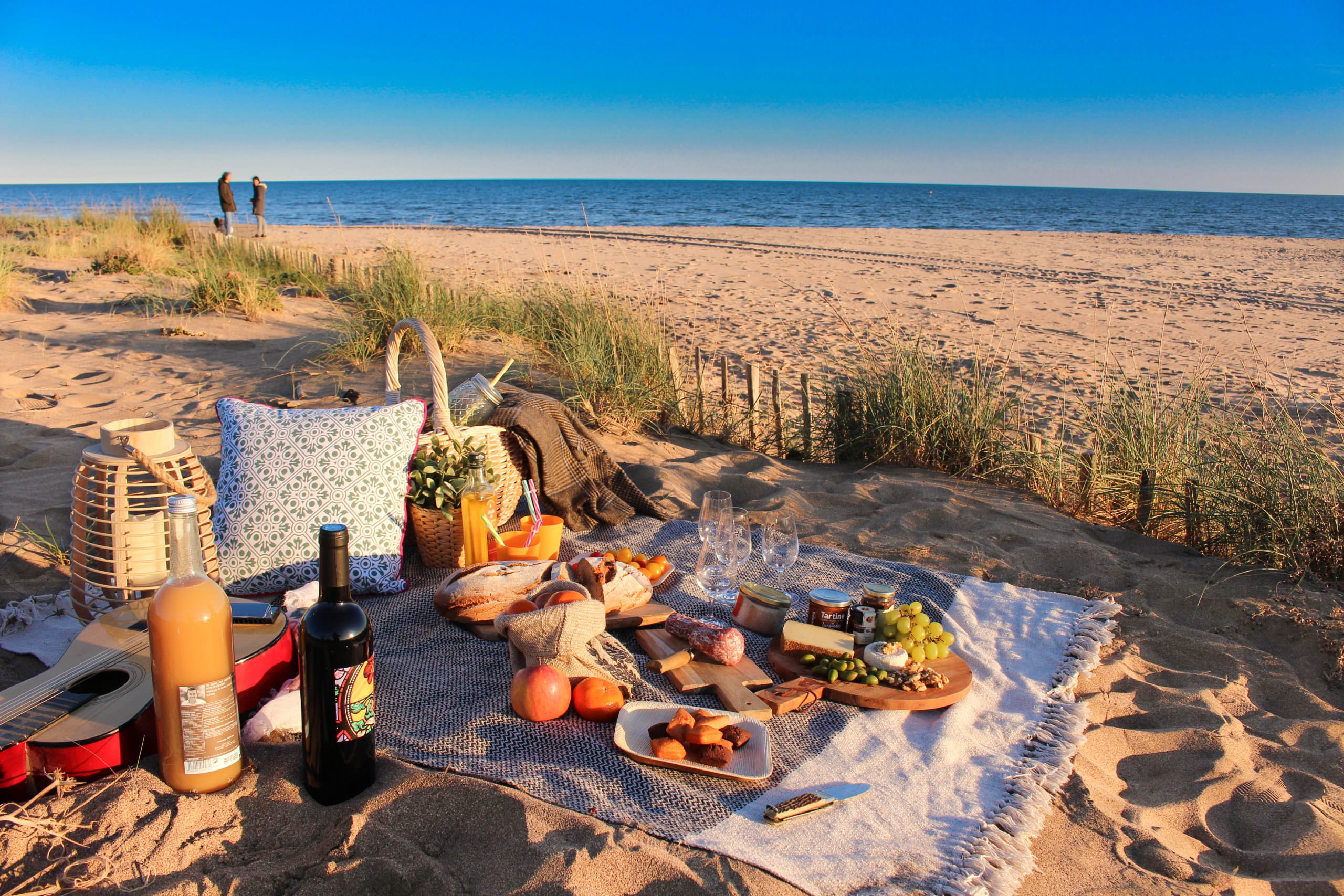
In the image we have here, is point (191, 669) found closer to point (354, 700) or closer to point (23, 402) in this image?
point (354, 700)

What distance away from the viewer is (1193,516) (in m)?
3.93

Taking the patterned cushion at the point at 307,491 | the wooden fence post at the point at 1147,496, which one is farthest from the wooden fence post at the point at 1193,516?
the patterned cushion at the point at 307,491

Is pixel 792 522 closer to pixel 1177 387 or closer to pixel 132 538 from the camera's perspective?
pixel 132 538

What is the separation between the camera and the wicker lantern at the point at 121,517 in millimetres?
2600

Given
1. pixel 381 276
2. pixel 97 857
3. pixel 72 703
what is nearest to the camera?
pixel 97 857

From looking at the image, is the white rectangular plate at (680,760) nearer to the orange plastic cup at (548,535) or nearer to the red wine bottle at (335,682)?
the red wine bottle at (335,682)

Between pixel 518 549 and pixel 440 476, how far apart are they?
48 cm

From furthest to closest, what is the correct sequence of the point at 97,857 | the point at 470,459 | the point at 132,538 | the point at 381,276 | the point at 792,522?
the point at 381,276 < the point at 470,459 < the point at 792,522 < the point at 132,538 < the point at 97,857

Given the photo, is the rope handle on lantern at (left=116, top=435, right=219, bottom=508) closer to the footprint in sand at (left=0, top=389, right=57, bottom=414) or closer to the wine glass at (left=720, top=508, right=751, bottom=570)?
the wine glass at (left=720, top=508, right=751, bottom=570)

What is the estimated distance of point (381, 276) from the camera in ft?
23.5

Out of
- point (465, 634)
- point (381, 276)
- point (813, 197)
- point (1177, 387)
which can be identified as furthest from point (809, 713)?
point (813, 197)

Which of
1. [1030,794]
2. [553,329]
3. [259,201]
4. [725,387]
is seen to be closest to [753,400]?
[725,387]

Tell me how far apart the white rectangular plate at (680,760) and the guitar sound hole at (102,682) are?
1322 mm

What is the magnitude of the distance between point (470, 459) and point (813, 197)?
63233 millimetres
